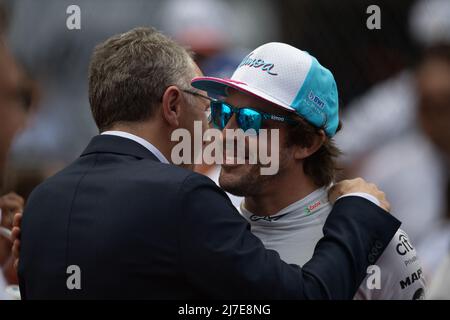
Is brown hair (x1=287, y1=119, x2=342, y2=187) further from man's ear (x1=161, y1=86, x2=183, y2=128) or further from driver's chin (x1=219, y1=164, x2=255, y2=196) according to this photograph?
man's ear (x1=161, y1=86, x2=183, y2=128)

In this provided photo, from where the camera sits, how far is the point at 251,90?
265 centimetres

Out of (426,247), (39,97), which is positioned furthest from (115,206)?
(39,97)

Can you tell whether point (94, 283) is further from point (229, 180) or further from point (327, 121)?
point (327, 121)

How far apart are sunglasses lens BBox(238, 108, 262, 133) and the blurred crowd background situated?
46.2 inches

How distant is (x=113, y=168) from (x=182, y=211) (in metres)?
0.29

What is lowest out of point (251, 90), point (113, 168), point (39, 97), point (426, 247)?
point (426, 247)

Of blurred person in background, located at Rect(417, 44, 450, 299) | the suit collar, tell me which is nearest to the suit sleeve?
the suit collar

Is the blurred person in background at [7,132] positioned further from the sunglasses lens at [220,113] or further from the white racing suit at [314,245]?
the white racing suit at [314,245]

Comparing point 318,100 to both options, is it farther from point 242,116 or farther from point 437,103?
point 437,103

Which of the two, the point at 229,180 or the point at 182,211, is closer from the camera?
the point at 182,211

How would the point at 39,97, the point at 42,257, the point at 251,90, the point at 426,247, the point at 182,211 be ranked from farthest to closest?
the point at 39,97, the point at 426,247, the point at 251,90, the point at 42,257, the point at 182,211

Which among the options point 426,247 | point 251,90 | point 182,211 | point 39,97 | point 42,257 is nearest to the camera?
point 182,211

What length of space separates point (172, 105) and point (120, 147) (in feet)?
0.73

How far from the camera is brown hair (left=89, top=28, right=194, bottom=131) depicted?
8.27 feet
